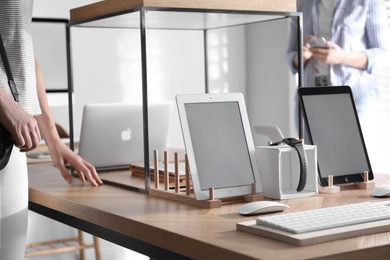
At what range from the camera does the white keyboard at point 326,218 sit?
1322 millimetres

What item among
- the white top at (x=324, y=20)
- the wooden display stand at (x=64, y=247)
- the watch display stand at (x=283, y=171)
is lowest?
the wooden display stand at (x=64, y=247)

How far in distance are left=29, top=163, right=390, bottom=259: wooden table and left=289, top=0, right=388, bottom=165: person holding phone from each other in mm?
1197

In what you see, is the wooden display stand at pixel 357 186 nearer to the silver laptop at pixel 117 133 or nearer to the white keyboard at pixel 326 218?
the white keyboard at pixel 326 218

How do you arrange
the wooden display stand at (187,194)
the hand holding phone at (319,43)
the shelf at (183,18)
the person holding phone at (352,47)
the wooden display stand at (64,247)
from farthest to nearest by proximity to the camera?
1. the wooden display stand at (64,247)
2. the person holding phone at (352,47)
3. the hand holding phone at (319,43)
4. the shelf at (183,18)
5. the wooden display stand at (187,194)

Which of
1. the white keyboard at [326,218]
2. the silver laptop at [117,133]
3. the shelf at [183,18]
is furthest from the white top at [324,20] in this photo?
the white keyboard at [326,218]

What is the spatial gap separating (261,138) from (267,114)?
0.25m

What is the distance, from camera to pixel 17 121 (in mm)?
1532

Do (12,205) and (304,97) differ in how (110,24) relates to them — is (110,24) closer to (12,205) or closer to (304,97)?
(304,97)

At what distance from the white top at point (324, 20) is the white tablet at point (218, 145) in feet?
5.55

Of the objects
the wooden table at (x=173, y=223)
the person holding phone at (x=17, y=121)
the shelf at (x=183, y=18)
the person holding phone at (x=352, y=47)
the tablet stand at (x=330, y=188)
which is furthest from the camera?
the person holding phone at (x=352, y=47)

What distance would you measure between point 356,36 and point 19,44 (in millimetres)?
2235

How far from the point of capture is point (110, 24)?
2.43m

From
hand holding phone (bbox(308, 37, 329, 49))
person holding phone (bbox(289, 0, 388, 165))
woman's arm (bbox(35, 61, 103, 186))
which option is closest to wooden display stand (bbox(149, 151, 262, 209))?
woman's arm (bbox(35, 61, 103, 186))

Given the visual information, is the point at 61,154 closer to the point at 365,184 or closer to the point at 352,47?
the point at 365,184
